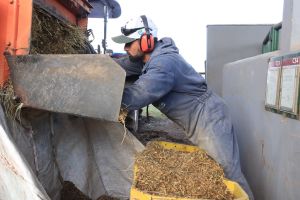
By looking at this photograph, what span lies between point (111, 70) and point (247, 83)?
2.04 m

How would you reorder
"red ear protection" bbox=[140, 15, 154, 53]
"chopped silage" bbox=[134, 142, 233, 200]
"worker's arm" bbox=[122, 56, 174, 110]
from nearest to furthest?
"chopped silage" bbox=[134, 142, 233, 200] < "worker's arm" bbox=[122, 56, 174, 110] < "red ear protection" bbox=[140, 15, 154, 53]

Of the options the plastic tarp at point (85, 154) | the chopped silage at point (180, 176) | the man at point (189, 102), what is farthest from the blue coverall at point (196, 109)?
the plastic tarp at point (85, 154)

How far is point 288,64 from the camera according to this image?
9.50ft

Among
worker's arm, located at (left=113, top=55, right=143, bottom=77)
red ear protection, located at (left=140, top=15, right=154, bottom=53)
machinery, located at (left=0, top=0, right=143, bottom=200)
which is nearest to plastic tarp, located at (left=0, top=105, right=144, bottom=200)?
machinery, located at (left=0, top=0, right=143, bottom=200)

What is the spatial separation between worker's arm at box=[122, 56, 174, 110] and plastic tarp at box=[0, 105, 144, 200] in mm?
616

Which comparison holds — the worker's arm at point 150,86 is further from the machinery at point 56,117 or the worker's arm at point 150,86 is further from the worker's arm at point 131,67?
the worker's arm at point 131,67

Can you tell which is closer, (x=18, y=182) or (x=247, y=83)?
(x=18, y=182)

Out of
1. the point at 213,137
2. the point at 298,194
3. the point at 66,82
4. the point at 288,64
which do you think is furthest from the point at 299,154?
the point at 66,82

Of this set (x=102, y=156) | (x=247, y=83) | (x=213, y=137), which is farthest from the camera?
(x=247, y=83)

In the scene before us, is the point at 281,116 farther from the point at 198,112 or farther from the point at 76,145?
the point at 76,145

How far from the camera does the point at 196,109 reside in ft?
12.1

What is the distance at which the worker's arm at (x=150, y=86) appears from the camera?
3068 millimetres

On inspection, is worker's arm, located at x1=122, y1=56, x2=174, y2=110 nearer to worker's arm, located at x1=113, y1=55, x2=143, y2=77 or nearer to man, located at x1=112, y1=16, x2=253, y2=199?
man, located at x1=112, y1=16, x2=253, y2=199

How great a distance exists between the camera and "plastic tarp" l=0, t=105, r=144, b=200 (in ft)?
12.2
